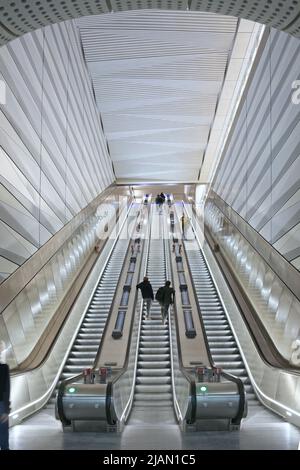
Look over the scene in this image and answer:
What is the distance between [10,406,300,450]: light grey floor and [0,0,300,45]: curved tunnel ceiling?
13.4 ft

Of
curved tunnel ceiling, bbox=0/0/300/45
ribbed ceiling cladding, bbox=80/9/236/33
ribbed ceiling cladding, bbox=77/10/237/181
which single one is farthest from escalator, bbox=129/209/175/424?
ribbed ceiling cladding, bbox=77/10/237/181

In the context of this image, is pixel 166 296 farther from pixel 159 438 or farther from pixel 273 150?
pixel 159 438

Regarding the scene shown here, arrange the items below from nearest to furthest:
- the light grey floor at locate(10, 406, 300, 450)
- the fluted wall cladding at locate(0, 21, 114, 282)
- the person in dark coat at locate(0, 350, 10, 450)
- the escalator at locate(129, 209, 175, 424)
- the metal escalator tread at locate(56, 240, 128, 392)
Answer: the person in dark coat at locate(0, 350, 10, 450) → the light grey floor at locate(10, 406, 300, 450) → the fluted wall cladding at locate(0, 21, 114, 282) → the escalator at locate(129, 209, 175, 424) → the metal escalator tread at locate(56, 240, 128, 392)

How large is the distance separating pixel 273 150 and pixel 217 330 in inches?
172

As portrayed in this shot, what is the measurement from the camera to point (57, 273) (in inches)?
478

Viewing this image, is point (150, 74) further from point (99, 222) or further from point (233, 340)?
point (233, 340)

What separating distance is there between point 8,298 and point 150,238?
1396cm

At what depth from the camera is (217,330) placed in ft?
38.7

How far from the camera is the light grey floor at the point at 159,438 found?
5391mm

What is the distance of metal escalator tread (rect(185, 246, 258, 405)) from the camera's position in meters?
9.88

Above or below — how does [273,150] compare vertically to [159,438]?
above

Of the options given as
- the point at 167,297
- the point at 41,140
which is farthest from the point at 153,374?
the point at 41,140

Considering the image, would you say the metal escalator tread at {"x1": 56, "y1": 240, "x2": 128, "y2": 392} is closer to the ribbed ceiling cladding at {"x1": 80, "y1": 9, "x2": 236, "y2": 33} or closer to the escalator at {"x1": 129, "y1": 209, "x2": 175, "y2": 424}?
the escalator at {"x1": 129, "y1": 209, "x2": 175, "y2": 424}

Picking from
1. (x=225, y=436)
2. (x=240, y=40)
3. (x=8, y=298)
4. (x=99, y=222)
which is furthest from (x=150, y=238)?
(x=225, y=436)
